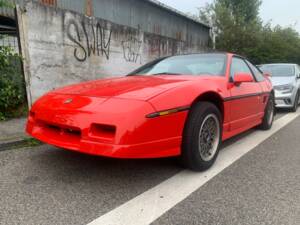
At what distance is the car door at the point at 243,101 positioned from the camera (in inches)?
130

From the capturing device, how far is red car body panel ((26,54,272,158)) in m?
2.11

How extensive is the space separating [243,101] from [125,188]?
200 cm

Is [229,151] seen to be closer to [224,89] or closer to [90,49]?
[224,89]

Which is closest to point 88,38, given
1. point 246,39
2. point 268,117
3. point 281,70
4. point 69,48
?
point 69,48

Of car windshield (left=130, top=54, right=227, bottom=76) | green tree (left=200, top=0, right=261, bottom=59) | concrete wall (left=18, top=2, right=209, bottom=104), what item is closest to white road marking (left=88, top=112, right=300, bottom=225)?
car windshield (left=130, top=54, right=227, bottom=76)

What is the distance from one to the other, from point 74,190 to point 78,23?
15.3 feet

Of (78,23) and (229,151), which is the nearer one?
(229,151)

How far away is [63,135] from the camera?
2.35 meters

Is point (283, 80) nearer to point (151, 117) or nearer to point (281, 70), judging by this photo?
point (281, 70)

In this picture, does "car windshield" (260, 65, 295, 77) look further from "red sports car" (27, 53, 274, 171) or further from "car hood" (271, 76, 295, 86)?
"red sports car" (27, 53, 274, 171)

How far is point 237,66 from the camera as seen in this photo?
3812mm

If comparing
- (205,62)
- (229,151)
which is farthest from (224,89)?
(229,151)

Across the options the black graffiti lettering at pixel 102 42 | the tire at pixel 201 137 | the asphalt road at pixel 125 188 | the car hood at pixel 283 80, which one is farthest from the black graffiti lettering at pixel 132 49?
the tire at pixel 201 137

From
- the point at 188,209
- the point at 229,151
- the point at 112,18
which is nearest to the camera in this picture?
the point at 188,209
